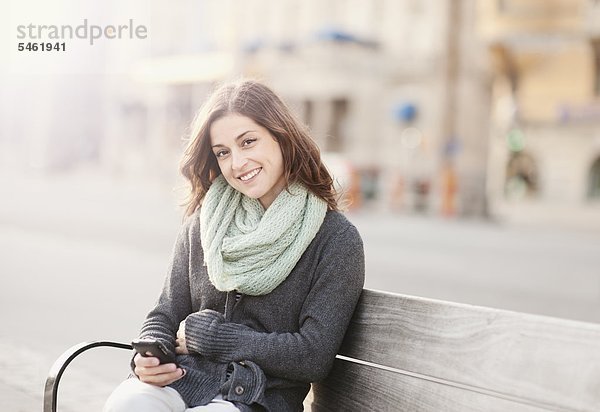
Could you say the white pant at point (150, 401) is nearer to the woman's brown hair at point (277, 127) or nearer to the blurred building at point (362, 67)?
the woman's brown hair at point (277, 127)

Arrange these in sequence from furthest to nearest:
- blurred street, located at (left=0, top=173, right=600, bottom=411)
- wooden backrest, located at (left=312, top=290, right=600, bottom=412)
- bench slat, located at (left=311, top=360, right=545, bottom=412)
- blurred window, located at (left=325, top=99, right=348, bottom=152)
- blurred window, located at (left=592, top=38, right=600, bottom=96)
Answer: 1. blurred window, located at (left=325, top=99, right=348, bottom=152)
2. blurred window, located at (left=592, top=38, right=600, bottom=96)
3. blurred street, located at (left=0, top=173, right=600, bottom=411)
4. bench slat, located at (left=311, top=360, right=545, bottom=412)
5. wooden backrest, located at (left=312, top=290, right=600, bottom=412)

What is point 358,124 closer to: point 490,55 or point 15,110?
point 490,55

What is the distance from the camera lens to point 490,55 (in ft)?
97.8

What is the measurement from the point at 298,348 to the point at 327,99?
131 ft

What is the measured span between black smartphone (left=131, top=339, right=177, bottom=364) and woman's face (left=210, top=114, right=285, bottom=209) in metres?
0.53

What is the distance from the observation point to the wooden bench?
85.4 inches

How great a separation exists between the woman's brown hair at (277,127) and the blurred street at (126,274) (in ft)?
7.34

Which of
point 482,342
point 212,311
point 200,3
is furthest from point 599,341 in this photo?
point 200,3

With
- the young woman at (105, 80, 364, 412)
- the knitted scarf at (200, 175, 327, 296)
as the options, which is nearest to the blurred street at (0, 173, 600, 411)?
the young woman at (105, 80, 364, 412)

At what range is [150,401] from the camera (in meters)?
2.70

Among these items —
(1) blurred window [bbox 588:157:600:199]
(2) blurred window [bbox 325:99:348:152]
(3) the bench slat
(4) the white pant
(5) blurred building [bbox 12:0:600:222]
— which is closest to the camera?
(3) the bench slat

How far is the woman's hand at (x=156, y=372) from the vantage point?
9.07 ft

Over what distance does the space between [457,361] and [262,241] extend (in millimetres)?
667

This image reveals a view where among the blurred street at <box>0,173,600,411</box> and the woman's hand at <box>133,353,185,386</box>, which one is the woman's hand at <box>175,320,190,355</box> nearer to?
the woman's hand at <box>133,353,185,386</box>
